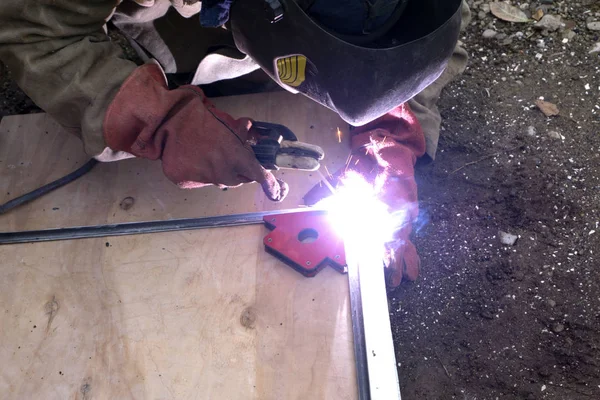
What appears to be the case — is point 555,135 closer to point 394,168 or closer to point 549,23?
point 549,23

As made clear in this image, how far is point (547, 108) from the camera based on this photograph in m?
2.64

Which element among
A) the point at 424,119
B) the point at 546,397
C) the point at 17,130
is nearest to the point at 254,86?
the point at 424,119

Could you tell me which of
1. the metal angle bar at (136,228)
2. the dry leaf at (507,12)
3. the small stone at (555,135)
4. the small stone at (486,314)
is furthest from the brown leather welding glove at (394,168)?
the dry leaf at (507,12)

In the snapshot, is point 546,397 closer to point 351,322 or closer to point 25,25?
point 351,322

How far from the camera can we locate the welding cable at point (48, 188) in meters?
1.91

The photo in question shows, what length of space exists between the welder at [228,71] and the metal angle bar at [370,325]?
30 cm

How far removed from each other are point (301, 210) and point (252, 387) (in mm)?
588

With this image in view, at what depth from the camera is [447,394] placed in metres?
2.03

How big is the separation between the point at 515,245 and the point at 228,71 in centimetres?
138

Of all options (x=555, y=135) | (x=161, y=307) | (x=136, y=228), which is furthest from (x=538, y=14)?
(x=161, y=307)

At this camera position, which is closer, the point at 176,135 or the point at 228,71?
the point at 176,135

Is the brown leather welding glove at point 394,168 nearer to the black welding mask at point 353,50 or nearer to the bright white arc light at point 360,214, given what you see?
the bright white arc light at point 360,214

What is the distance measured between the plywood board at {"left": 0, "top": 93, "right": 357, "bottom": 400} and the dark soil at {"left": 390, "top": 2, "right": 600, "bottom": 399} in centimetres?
68

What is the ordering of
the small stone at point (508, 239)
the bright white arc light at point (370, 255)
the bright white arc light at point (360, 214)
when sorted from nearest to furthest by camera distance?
the bright white arc light at point (370, 255)
the bright white arc light at point (360, 214)
the small stone at point (508, 239)
